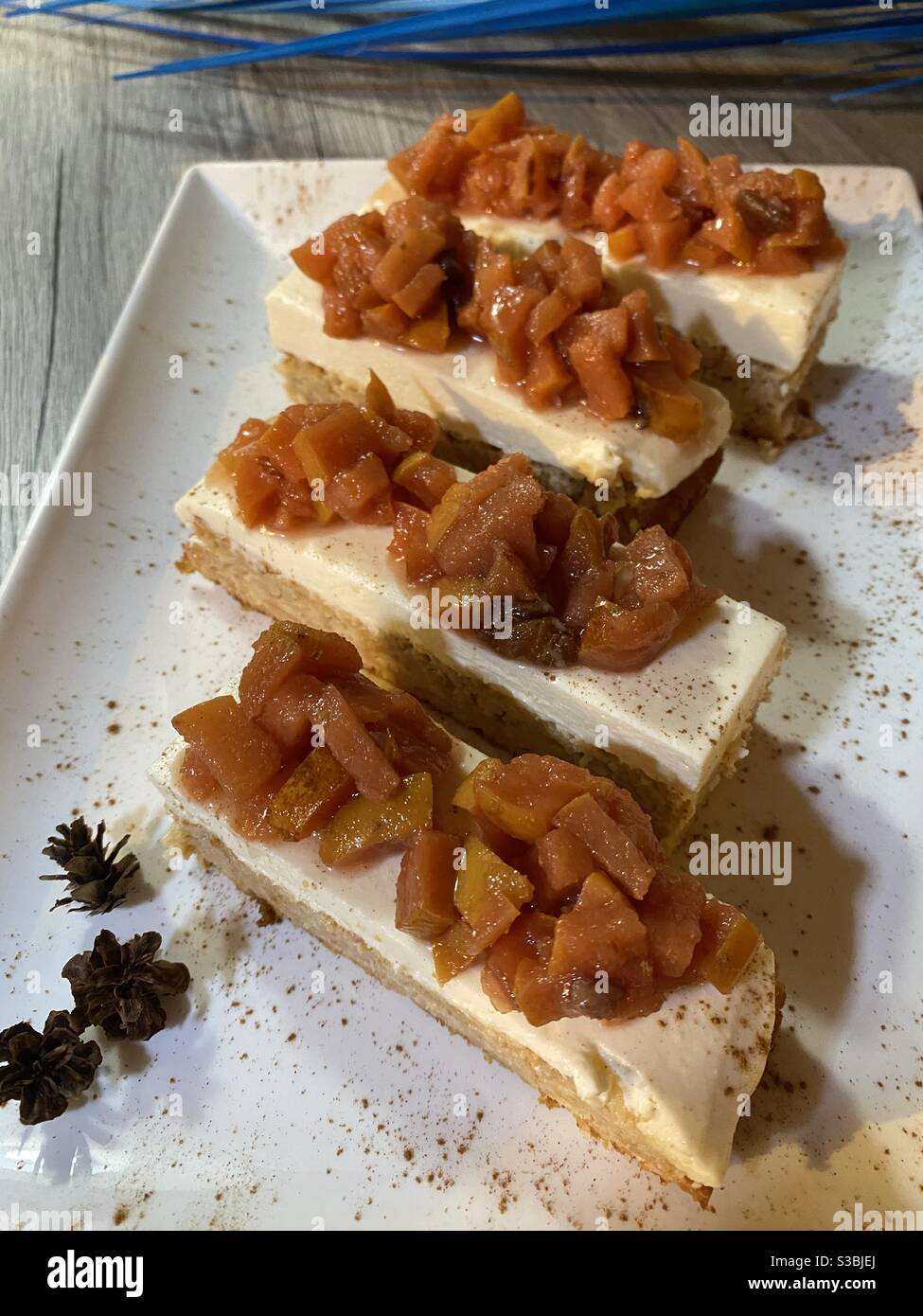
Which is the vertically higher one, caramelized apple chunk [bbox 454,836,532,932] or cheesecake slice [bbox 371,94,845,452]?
cheesecake slice [bbox 371,94,845,452]

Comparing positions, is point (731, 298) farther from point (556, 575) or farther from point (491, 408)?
point (556, 575)

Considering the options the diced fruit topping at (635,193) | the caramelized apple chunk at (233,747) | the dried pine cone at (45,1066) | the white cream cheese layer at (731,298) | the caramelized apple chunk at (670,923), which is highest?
the diced fruit topping at (635,193)

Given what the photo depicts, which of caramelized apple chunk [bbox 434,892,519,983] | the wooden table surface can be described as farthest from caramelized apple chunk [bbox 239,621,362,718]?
the wooden table surface

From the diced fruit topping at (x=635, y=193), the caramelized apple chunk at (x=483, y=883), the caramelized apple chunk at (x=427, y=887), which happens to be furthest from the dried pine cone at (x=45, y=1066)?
the diced fruit topping at (x=635, y=193)

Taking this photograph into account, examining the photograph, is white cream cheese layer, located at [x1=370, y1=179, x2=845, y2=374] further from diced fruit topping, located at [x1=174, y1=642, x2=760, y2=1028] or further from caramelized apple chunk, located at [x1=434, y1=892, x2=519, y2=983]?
caramelized apple chunk, located at [x1=434, y1=892, x2=519, y2=983]

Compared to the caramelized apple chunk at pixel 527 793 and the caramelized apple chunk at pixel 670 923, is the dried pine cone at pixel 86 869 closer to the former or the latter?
the caramelized apple chunk at pixel 527 793

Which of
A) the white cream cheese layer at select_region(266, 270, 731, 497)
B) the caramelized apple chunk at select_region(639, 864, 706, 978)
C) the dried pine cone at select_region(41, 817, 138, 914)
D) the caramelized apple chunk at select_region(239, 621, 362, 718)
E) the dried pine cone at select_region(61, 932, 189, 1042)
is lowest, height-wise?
the dried pine cone at select_region(61, 932, 189, 1042)
